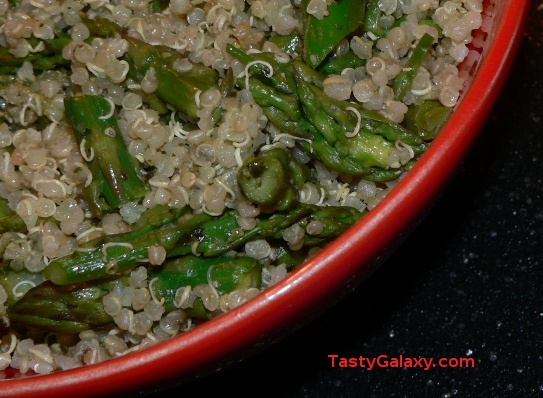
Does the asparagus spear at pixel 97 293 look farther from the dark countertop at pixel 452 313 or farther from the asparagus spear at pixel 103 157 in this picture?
the dark countertop at pixel 452 313

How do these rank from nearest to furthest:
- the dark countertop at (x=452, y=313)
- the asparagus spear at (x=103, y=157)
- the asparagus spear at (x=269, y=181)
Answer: the asparagus spear at (x=269, y=181), the asparagus spear at (x=103, y=157), the dark countertop at (x=452, y=313)

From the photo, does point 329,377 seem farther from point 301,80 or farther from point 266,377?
point 301,80

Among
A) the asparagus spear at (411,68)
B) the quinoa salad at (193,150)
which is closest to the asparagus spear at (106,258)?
the quinoa salad at (193,150)

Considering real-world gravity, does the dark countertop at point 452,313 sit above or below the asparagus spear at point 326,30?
below

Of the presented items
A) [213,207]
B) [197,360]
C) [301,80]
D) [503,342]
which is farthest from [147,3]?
[503,342]

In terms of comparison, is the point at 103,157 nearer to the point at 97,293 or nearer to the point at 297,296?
the point at 97,293

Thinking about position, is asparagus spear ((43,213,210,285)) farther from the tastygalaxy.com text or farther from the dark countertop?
the tastygalaxy.com text

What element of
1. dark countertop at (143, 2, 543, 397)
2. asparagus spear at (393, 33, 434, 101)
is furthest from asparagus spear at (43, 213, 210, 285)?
asparagus spear at (393, 33, 434, 101)
